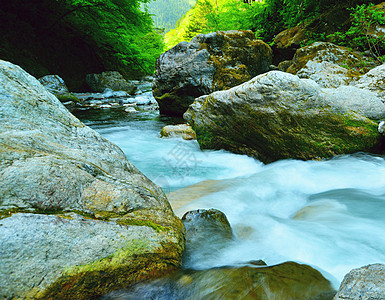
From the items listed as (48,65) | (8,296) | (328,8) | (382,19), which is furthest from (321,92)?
(48,65)

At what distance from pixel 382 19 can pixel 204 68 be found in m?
6.15

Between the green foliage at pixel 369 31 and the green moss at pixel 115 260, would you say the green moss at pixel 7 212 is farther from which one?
the green foliage at pixel 369 31

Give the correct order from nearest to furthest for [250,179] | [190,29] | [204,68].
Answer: [250,179]
[204,68]
[190,29]

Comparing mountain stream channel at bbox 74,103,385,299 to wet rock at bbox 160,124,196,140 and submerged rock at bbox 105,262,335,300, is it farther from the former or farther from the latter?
wet rock at bbox 160,124,196,140

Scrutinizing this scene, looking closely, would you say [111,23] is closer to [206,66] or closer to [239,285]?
[206,66]

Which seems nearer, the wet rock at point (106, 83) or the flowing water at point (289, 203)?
the flowing water at point (289, 203)

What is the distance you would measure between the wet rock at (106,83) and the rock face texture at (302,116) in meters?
16.2

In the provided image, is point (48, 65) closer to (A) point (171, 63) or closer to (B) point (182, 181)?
(A) point (171, 63)

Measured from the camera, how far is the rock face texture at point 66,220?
130 centimetres

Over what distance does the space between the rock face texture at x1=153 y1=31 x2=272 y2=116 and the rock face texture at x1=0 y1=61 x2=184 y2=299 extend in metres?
7.20

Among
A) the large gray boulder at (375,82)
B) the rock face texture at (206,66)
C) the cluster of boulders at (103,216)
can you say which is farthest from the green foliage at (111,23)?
the large gray boulder at (375,82)

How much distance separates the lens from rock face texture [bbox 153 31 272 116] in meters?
8.80

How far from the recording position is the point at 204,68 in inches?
347

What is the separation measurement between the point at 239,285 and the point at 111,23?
62.3 feet
